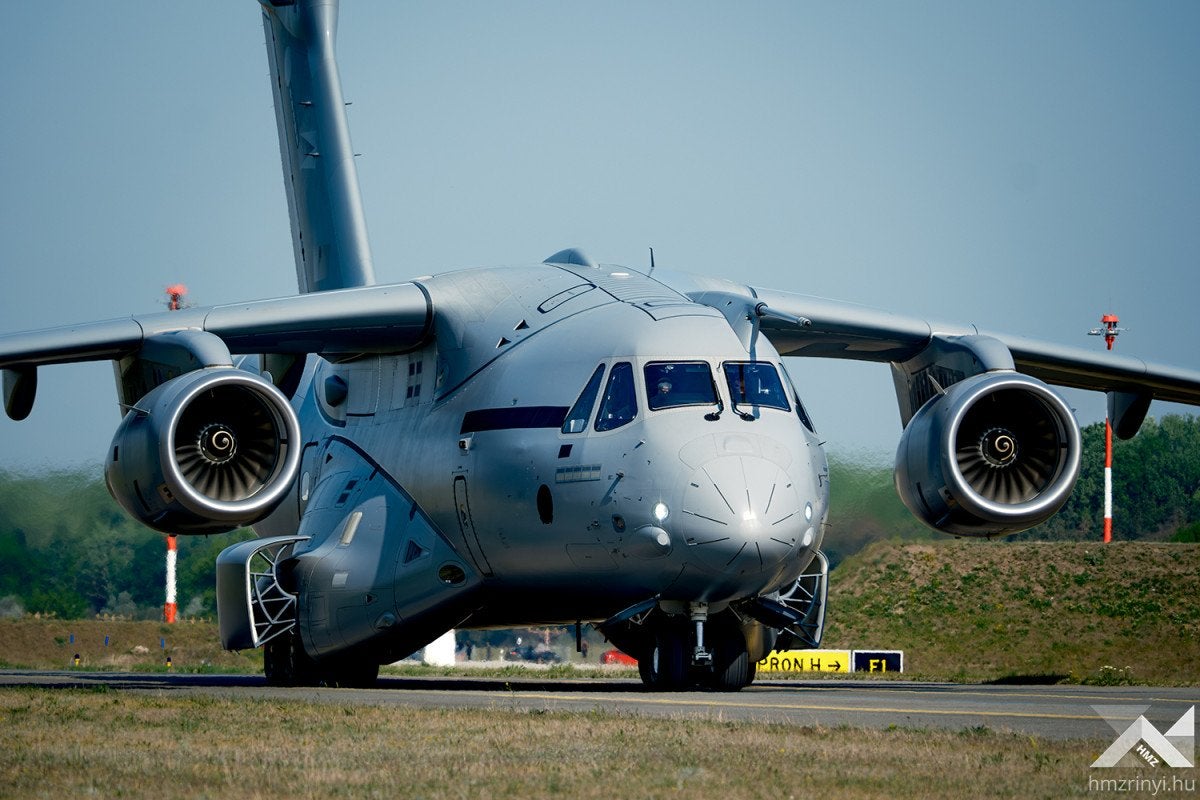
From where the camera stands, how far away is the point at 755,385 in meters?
16.6

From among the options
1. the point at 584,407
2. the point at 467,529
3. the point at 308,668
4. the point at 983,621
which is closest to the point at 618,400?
the point at 584,407

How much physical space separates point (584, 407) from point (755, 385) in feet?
5.37

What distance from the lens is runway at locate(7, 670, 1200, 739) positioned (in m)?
12.9

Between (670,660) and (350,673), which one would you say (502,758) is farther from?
(350,673)

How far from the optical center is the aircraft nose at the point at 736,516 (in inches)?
603

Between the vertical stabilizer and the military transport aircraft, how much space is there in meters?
2.18

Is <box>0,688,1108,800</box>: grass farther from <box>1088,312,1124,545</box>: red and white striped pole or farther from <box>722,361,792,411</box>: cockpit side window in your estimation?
<box>1088,312,1124,545</box>: red and white striped pole

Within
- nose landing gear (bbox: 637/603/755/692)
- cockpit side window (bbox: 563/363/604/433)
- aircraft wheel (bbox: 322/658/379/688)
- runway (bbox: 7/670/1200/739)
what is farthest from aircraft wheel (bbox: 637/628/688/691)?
aircraft wheel (bbox: 322/658/379/688)

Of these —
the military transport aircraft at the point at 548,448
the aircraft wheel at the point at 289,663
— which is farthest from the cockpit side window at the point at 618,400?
the aircraft wheel at the point at 289,663

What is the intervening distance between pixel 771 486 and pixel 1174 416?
46615 mm

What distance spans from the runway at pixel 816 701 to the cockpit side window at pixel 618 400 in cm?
253

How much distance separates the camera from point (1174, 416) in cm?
5866

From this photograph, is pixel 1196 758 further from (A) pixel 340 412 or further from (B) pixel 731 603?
(A) pixel 340 412

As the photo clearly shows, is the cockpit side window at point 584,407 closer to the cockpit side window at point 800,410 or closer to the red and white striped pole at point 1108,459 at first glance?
the cockpit side window at point 800,410
